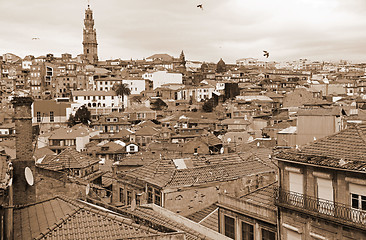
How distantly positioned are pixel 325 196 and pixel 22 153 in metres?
10.3

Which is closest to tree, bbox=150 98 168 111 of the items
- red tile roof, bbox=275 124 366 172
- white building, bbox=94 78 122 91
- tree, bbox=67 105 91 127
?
tree, bbox=67 105 91 127

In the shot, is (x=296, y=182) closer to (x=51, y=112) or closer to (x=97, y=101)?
(x=51, y=112)

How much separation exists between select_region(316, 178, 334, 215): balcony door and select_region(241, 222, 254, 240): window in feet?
12.1

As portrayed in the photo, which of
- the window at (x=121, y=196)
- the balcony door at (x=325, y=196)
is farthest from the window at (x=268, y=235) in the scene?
the window at (x=121, y=196)

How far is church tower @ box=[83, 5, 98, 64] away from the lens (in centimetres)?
18088

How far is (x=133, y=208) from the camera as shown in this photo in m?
14.1

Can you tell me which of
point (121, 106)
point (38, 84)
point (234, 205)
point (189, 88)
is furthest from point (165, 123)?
point (38, 84)

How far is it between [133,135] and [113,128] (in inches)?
552

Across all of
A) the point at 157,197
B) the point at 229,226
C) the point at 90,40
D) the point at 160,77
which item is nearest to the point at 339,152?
the point at 229,226

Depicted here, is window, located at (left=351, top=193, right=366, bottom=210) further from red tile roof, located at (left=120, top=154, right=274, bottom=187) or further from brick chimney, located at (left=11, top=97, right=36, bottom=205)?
brick chimney, located at (left=11, top=97, right=36, bottom=205)

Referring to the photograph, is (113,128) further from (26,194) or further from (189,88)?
(26,194)

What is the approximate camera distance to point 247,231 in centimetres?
1627

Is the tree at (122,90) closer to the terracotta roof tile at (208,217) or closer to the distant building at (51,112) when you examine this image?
the distant building at (51,112)

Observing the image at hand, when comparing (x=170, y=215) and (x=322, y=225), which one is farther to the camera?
(x=170, y=215)
